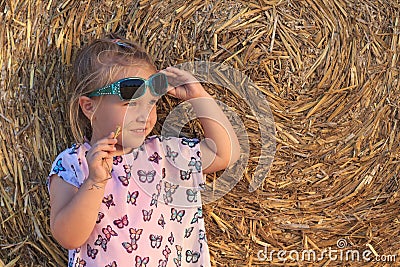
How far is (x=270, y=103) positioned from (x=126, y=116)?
464 mm

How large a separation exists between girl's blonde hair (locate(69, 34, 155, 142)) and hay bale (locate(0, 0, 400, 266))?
12cm

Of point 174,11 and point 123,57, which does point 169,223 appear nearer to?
point 123,57

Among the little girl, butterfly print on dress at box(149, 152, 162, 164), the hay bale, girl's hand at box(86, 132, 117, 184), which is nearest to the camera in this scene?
girl's hand at box(86, 132, 117, 184)

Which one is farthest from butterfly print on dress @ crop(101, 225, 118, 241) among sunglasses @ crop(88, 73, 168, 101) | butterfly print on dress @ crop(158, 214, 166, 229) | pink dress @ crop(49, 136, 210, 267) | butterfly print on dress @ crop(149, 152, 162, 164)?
sunglasses @ crop(88, 73, 168, 101)

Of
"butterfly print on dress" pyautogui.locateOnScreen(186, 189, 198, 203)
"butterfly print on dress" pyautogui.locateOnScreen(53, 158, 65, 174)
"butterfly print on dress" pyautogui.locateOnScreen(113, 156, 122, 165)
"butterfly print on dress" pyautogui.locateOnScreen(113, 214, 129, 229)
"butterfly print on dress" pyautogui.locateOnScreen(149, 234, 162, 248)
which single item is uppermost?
"butterfly print on dress" pyautogui.locateOnScreen(113, 156, 122, 165)

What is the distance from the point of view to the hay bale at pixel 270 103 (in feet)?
7.47

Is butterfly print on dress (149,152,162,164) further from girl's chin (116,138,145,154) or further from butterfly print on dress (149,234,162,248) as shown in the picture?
butterfly print on dress (149,234,162,248)

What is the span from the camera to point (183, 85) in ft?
7.29

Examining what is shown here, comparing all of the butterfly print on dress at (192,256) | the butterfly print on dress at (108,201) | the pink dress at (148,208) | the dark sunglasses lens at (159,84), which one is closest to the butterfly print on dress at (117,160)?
the pink dress at (148,208)

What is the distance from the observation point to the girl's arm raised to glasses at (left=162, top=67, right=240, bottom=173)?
86.0 inches

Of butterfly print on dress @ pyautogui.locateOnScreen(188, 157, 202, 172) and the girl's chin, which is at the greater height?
the girl's chin

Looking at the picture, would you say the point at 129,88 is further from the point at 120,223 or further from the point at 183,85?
the point at 120,223

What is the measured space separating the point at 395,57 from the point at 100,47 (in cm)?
87

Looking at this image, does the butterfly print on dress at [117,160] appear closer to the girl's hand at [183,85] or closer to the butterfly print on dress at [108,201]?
the butterfly print on dress at [108,201]
